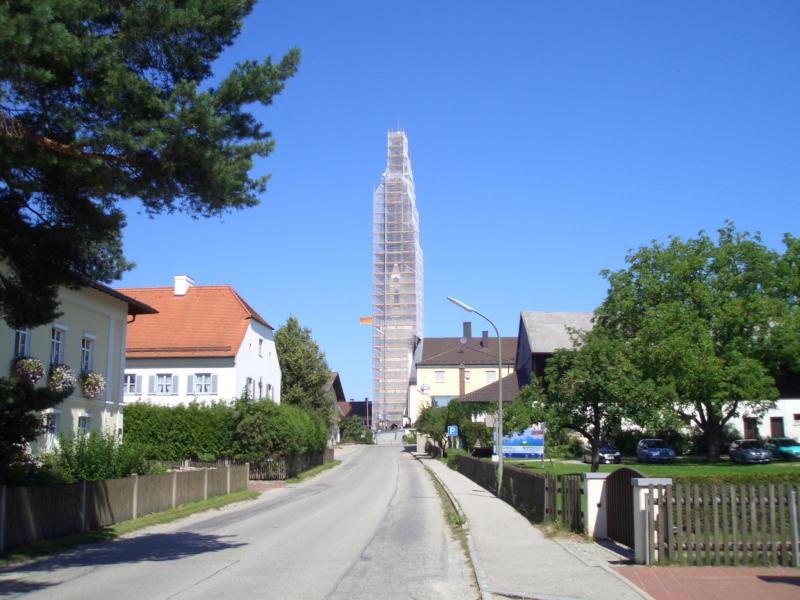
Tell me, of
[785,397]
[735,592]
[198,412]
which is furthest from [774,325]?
[735,592]

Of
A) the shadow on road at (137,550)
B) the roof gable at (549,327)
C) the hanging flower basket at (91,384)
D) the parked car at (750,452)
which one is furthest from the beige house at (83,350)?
the roof gable at (549,327)

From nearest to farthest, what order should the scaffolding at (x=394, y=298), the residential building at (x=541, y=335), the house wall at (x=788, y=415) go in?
the house wall at (x=788, y=415) → the residential building at (x=541, y=335) → the scaffolding at (x=394, y=298)

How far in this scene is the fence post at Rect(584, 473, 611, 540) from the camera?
14625 mm

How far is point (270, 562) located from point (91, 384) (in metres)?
17.3

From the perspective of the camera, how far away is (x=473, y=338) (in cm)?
11300

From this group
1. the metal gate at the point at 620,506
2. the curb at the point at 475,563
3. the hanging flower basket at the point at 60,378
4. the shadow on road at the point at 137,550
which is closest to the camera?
the curb at the point at 475,563

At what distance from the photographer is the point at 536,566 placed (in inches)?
466

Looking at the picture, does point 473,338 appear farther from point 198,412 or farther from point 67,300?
point 67,300

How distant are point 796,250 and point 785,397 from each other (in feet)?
43.3

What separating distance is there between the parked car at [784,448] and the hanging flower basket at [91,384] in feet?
132

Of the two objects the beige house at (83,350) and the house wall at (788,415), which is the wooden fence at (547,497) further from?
the house wall at (788,415)

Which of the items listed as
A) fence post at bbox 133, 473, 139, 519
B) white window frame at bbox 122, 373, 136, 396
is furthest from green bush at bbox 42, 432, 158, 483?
white window frame at bbox 122, 373, 136, 396

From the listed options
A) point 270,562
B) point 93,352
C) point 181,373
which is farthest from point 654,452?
point 270,562

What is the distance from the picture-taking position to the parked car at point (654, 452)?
50.7 metres
